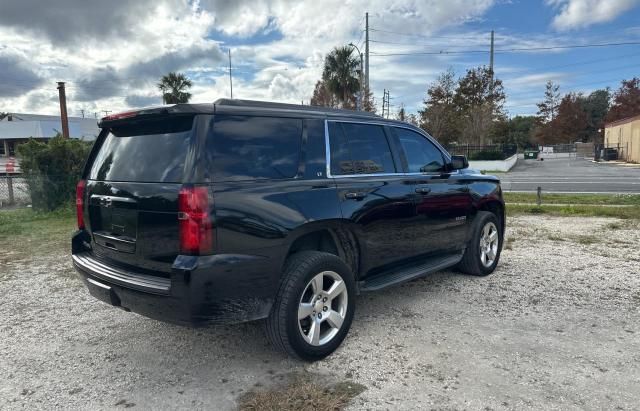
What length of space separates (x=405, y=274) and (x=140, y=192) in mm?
2447

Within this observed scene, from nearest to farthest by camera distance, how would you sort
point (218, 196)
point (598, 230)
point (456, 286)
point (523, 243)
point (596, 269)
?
point (218, 196) → point (456, 286) → point (596, 269) → point (523, 243) → point (598, 230)

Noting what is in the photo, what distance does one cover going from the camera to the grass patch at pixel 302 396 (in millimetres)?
2844

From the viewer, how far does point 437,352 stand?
11.7ft

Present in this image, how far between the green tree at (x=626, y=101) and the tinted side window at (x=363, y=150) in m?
70.8

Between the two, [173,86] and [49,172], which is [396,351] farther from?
[173,86]

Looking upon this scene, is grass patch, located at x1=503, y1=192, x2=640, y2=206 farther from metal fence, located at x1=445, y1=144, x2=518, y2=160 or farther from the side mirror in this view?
metal fence, located at x1=445, y1=144, x2=518, y2=160

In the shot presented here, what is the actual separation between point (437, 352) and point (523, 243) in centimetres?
447

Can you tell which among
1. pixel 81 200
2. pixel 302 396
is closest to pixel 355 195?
pixel 302 396

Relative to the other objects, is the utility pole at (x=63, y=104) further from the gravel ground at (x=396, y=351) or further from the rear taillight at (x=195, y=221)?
the rear taillight at (x=195, y=221)

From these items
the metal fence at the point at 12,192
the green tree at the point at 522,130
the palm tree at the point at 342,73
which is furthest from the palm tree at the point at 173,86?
the green tree at the point at 522,130

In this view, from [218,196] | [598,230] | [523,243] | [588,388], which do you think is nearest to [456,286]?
[588,388]

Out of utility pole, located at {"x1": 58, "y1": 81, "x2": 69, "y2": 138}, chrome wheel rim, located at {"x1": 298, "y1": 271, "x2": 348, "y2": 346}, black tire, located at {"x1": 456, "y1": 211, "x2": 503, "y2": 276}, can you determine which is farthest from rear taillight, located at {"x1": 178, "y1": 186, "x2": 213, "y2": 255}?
utility pole, located at {"x1": 58, "y1": 81, "x2": 69, "y2": 138}

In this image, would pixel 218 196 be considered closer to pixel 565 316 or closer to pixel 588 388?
pixel 588 388

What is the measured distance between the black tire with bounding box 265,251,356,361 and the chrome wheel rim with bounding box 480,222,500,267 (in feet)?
8.96
